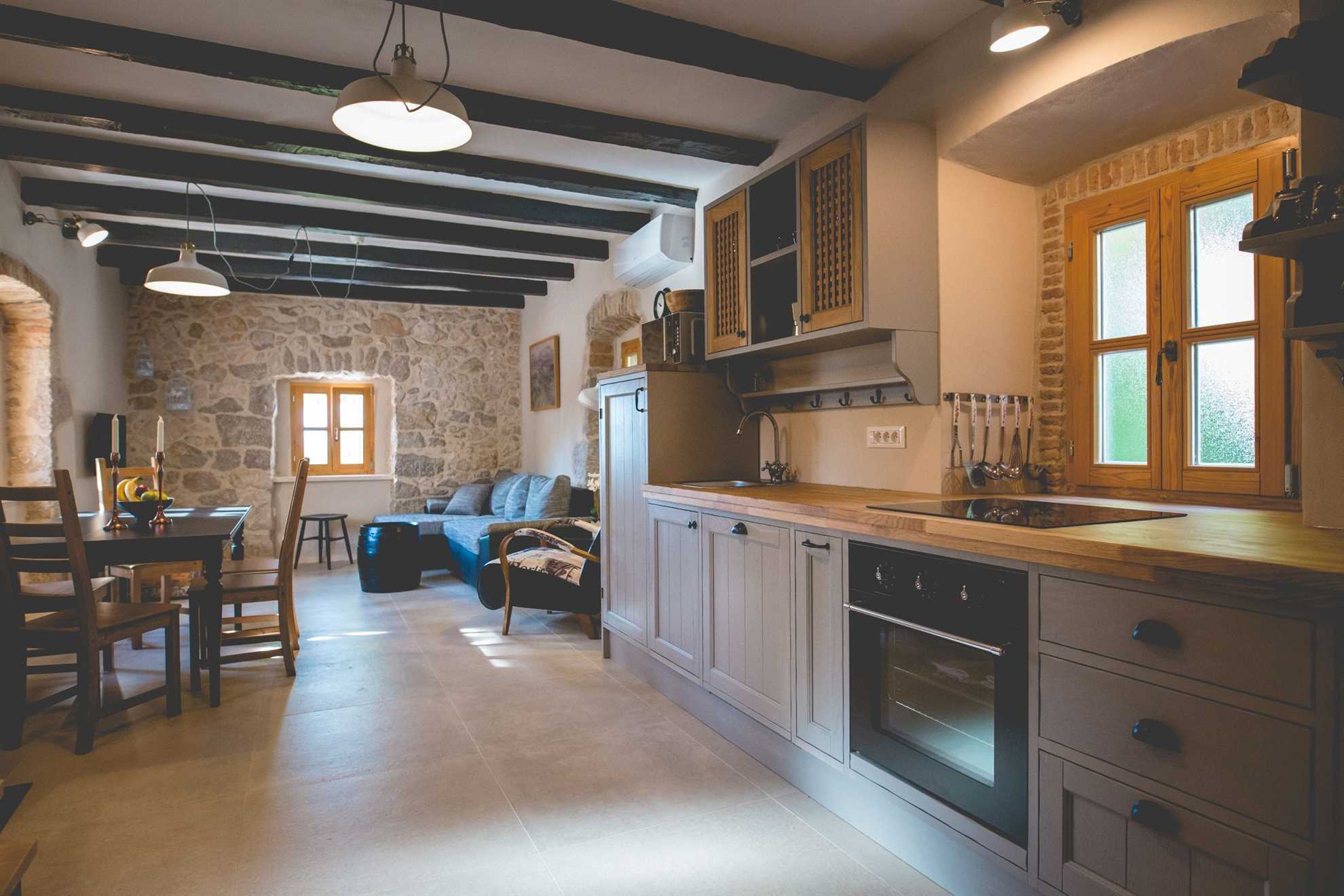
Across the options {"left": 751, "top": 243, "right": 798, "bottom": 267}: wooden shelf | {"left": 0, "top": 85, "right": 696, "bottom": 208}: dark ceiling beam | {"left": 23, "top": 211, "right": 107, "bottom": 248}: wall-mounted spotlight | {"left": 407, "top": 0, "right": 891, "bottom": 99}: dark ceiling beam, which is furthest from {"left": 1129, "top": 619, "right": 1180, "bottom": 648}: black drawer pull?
{"left": 23, "top": 211, "right": 107, "bottom": 248}: wall-mounted spotlight

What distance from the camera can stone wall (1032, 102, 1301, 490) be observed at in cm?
241

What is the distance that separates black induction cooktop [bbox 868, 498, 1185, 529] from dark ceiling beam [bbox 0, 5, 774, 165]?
2.12 metres

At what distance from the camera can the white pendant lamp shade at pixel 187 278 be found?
412 centimetres

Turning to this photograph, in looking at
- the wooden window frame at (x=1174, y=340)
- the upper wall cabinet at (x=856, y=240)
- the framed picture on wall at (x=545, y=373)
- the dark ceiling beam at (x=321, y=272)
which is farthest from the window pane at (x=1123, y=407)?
the dark ceiling beam at (x=321, y=272)

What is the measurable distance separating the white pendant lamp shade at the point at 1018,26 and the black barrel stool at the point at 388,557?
17.4 ft

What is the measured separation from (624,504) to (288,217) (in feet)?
9.96

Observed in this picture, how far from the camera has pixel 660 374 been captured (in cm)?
371

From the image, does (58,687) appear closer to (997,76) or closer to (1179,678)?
(1179,678)

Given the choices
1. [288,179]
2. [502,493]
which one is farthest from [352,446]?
[288,179]

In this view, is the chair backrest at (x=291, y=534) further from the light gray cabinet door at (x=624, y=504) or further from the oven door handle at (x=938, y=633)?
the oven door handle at (x=938, y=633)

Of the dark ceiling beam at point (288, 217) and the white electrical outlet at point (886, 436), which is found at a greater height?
the dark ceiling beam at point (288, 217)

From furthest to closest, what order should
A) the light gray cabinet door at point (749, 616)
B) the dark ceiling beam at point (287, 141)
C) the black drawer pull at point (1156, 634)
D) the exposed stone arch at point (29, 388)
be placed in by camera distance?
the exposed stone arch at point (29, 388) → the dark ceiling beam at point (287, 141) → the light gray cabinet door at point (749, 616) → the black drawer pull at point (1156, 634)

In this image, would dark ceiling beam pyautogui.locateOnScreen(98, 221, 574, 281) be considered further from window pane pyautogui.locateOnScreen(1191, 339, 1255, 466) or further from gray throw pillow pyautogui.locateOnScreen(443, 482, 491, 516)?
window pane pyautogui.locateOnScreen(1191, 339, 1255, 466)

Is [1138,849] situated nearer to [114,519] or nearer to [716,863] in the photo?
[716,863]
